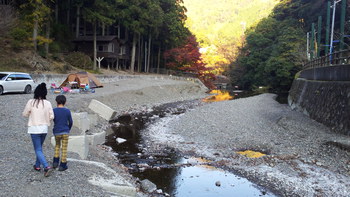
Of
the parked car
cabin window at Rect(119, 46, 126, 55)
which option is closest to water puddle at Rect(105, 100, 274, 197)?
the parked car

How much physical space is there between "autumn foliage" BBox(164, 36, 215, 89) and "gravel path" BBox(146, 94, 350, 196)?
2737 cm

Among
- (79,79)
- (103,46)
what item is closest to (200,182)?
(79,79)

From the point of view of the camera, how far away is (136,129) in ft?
52.6

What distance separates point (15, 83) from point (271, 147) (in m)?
16.5

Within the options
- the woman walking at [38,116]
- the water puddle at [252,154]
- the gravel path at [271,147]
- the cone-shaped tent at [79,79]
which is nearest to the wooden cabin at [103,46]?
the cone-shaped tent at [79,79]

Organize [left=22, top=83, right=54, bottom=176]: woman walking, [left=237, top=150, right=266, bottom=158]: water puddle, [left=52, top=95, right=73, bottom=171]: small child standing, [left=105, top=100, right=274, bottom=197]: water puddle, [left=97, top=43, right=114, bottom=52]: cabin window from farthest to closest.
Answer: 1. [left=97, top=43, right=114, bottom=52]: cabin window
2. [left=237, top=150, right=266, bottom=158]: water puddle
3. [left=105, top=100, right=274, bottom=197]: water puddle
4. [left=52, top=95, right=73, bottom=171]: small child standing
5. [left=22, top=83, right=54, bottom=176]: woman walking

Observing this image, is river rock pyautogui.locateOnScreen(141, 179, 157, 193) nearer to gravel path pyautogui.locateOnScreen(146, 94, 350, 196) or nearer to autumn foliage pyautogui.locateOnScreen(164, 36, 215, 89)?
gravel path pyautogui.locateOnScreen(146, 94, 350, 196)

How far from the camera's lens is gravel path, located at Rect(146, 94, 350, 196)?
8.88m

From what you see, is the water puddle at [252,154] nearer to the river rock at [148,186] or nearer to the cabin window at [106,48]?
the river rock at [148,186]

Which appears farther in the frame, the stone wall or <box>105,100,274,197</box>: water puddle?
the stone wall

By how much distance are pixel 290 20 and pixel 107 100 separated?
3629 cm

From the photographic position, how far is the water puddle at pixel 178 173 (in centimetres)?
843

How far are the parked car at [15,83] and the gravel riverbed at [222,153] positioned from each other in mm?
2717

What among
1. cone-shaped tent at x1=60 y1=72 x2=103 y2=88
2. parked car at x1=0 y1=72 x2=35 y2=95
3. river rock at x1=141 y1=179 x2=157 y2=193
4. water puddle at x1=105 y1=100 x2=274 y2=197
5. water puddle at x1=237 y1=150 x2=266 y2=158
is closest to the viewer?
river rock at x1=141 y1=179 x2=157 y2=193
